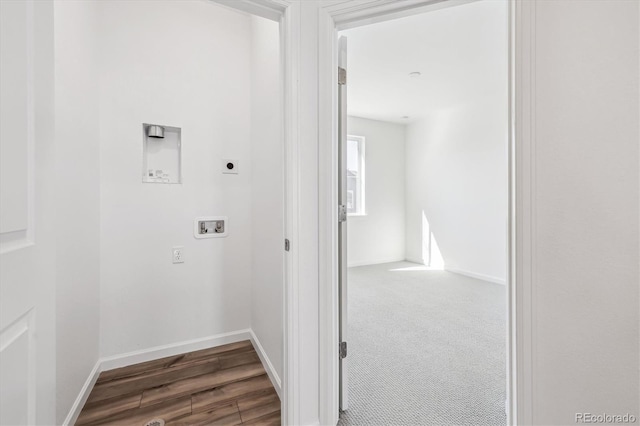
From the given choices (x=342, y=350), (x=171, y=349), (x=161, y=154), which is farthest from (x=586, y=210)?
(x=171, y=349)

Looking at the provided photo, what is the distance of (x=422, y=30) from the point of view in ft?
7.98

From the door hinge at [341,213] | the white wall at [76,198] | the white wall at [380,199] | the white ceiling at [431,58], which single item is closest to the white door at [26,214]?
the white wall at [76,198]

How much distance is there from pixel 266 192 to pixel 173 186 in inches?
30.3

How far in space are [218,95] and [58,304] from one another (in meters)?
1.70

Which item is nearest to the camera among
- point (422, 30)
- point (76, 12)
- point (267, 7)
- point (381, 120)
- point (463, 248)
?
point (267, 7)

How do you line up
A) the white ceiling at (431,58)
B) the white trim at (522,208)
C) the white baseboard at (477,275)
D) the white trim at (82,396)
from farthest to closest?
1. the white baseboard at (477,275)
2. the white ceiling at (431,58)
3. the white trim at (82,396)
4. the white trim at (522,208)

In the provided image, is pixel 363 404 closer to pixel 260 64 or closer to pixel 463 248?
pixel 260 64

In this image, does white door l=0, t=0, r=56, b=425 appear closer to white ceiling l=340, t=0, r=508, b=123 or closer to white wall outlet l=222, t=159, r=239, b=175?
white wall outlet l=222, t=159, r=239, b=175

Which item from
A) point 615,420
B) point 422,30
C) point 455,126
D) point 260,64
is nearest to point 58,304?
point 260,64

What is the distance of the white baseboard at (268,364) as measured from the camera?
1.68 metres

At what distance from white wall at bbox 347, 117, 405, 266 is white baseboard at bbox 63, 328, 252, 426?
3.10 metres

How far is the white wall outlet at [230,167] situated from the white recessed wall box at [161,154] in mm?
320

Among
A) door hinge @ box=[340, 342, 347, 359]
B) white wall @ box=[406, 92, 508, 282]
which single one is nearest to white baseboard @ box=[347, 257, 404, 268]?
white wall @ box=[406, 92, 508, 282]

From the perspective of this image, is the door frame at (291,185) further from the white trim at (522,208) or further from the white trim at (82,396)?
the white trim at (82,396)
